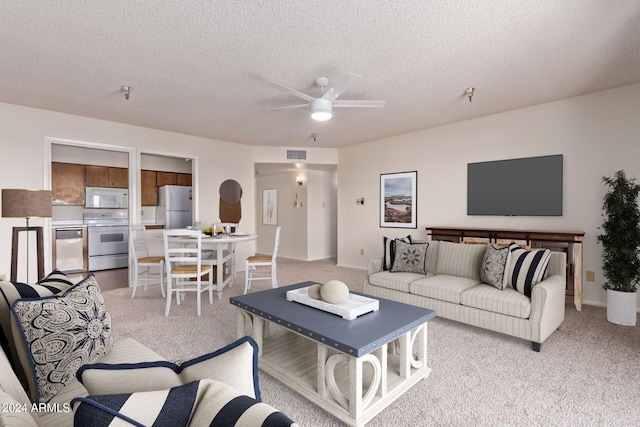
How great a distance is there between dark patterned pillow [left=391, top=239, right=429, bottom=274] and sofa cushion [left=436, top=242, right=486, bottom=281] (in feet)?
0.63

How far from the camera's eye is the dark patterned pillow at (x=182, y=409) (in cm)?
59

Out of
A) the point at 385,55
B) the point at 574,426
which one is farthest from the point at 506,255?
the point at 385,55

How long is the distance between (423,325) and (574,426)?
2.88ft

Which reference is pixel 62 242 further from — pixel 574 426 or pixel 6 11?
pixel 574 426

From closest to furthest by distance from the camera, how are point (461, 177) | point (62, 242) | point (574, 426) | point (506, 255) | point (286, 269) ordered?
point (574, 426) < point (506, 255) < point (461, 177) < point (62, 242) < point (286, 269)

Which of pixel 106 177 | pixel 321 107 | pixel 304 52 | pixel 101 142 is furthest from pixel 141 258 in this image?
pixel 304 52

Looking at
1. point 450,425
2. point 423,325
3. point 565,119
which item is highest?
point 565,119

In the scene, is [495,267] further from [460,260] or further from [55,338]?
[55,338]

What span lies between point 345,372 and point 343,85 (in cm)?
220

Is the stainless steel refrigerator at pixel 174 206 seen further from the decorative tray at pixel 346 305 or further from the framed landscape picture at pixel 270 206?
the decorative tray at pixel 346 305

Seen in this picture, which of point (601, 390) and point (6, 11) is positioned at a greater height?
point (6, 11)

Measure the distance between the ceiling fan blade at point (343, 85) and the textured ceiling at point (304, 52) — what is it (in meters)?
0.22

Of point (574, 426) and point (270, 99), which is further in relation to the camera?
point (270, 99)

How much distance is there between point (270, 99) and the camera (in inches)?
146
